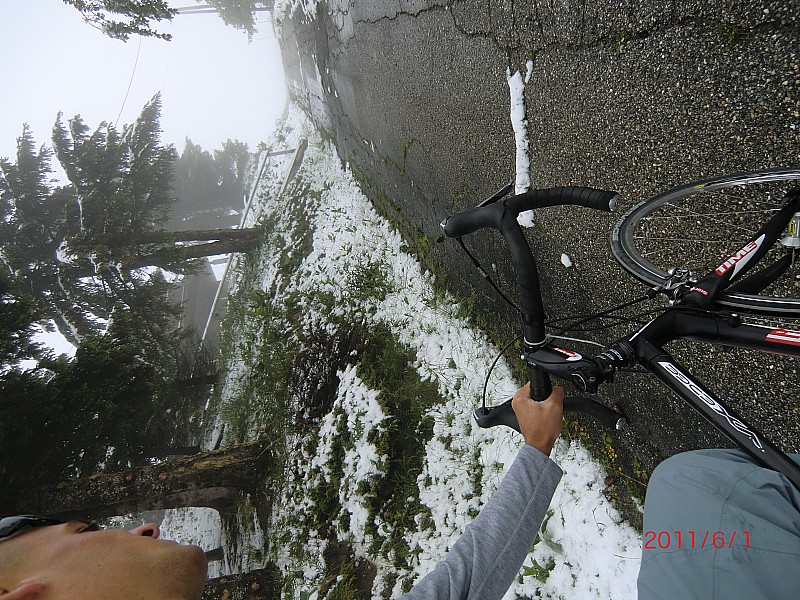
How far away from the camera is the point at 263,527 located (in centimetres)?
561

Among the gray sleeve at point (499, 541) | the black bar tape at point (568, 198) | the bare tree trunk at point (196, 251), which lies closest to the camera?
the gray sleeve at point (499, 541)

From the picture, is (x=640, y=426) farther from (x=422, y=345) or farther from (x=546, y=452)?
(x=422, y=345)

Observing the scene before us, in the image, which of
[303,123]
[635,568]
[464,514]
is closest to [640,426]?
[635,568]

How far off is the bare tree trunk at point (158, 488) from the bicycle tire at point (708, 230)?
17.2 feet

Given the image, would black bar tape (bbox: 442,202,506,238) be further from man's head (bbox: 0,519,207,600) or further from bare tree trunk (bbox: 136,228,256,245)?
bare tree trunk (bbox: 136,228,256,245)

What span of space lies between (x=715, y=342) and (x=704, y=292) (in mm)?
219

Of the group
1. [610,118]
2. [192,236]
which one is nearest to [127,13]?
[192,236]

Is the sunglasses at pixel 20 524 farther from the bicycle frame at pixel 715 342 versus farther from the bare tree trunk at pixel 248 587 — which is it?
the bare tree trunk at pixel 248 587

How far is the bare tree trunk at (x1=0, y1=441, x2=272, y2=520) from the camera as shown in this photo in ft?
15.4

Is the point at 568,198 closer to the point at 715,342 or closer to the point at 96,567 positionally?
the point at 715,342

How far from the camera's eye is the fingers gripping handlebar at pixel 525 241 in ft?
5.79

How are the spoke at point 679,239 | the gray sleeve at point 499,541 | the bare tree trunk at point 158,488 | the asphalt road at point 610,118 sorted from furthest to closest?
the bare tree trunk at point 158,488, the spoke at point 679,239, the asphalt road at point 610,118, the gray sleeve at point 499,541

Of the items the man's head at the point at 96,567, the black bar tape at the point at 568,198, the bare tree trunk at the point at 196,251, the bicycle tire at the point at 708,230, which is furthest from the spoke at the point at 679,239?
the bare tree trunk at the point at 196,251

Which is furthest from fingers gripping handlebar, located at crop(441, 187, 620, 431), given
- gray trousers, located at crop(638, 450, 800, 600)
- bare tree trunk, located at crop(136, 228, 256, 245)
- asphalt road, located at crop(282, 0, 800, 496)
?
bare tree trunk, located at crop(136, 228, 256, 245)
